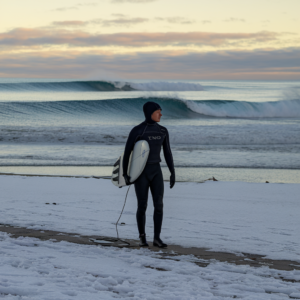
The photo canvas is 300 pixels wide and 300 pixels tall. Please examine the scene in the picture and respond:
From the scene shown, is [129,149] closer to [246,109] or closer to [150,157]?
[150,157]

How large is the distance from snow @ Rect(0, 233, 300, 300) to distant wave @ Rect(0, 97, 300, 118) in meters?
23.3

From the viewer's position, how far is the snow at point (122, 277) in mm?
2736

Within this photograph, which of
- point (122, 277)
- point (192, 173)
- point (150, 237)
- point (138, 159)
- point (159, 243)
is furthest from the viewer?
point (192, 173)

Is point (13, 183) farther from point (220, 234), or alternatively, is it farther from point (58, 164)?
point (220, 234)

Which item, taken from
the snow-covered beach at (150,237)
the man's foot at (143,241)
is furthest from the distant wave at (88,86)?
the man's foot at (143,241)

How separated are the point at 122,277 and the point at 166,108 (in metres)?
28.3

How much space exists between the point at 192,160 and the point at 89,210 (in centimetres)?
578

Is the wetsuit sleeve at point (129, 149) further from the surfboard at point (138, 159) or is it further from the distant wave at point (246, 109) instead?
the distant wave at point (246, 109)

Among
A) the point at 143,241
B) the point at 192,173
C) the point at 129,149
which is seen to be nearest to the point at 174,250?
the point at 143,241

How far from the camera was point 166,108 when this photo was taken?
102 ft

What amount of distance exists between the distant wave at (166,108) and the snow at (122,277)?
23.3 meters

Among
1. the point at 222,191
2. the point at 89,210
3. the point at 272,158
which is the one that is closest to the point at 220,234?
the point at 89,210

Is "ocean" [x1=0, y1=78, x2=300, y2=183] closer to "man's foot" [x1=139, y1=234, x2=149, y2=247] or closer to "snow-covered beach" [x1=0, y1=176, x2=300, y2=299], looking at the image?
"snow-covered beach" [x1=0, y1=176, x2=300, y2=299]

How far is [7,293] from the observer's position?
2.62 m
